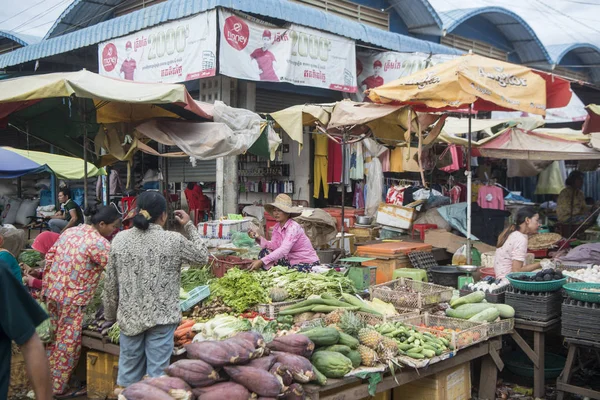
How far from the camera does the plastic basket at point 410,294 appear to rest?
629cm

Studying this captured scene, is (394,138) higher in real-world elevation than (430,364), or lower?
higher

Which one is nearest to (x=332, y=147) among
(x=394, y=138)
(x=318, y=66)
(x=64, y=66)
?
(x=318, y=66)

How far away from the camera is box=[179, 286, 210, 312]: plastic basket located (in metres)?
5.86

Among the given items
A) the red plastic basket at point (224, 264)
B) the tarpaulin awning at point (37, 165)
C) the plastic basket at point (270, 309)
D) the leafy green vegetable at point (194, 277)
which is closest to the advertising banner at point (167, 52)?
the tarpaulin awning at point (37, 165)

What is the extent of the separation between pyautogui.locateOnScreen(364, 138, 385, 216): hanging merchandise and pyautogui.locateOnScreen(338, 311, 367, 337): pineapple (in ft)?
26.6

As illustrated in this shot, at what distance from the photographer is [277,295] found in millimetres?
6039

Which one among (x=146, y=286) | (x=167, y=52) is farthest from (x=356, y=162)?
(x=146, y=286)

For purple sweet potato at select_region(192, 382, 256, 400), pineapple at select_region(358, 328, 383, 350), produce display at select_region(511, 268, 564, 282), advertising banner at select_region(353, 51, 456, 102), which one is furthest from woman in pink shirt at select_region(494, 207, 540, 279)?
advertising banner at select_region(353, 51, 456, 102)

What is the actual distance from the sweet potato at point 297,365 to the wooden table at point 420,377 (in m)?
0.14

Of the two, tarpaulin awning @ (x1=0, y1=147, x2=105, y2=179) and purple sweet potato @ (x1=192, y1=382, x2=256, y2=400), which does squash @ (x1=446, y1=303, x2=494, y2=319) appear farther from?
tarpaulin awning @ (x1=0, y1=147, x2=105, y2=179)

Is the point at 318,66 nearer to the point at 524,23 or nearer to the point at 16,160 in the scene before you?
the point at 16,160

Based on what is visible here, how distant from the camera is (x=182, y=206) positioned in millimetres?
15000

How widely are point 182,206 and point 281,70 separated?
5.26m

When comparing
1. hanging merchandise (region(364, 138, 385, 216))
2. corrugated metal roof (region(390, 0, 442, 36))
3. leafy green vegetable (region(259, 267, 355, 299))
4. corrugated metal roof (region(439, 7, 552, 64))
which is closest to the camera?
leafy green vegetable (region(259, 267, 355, 299))
